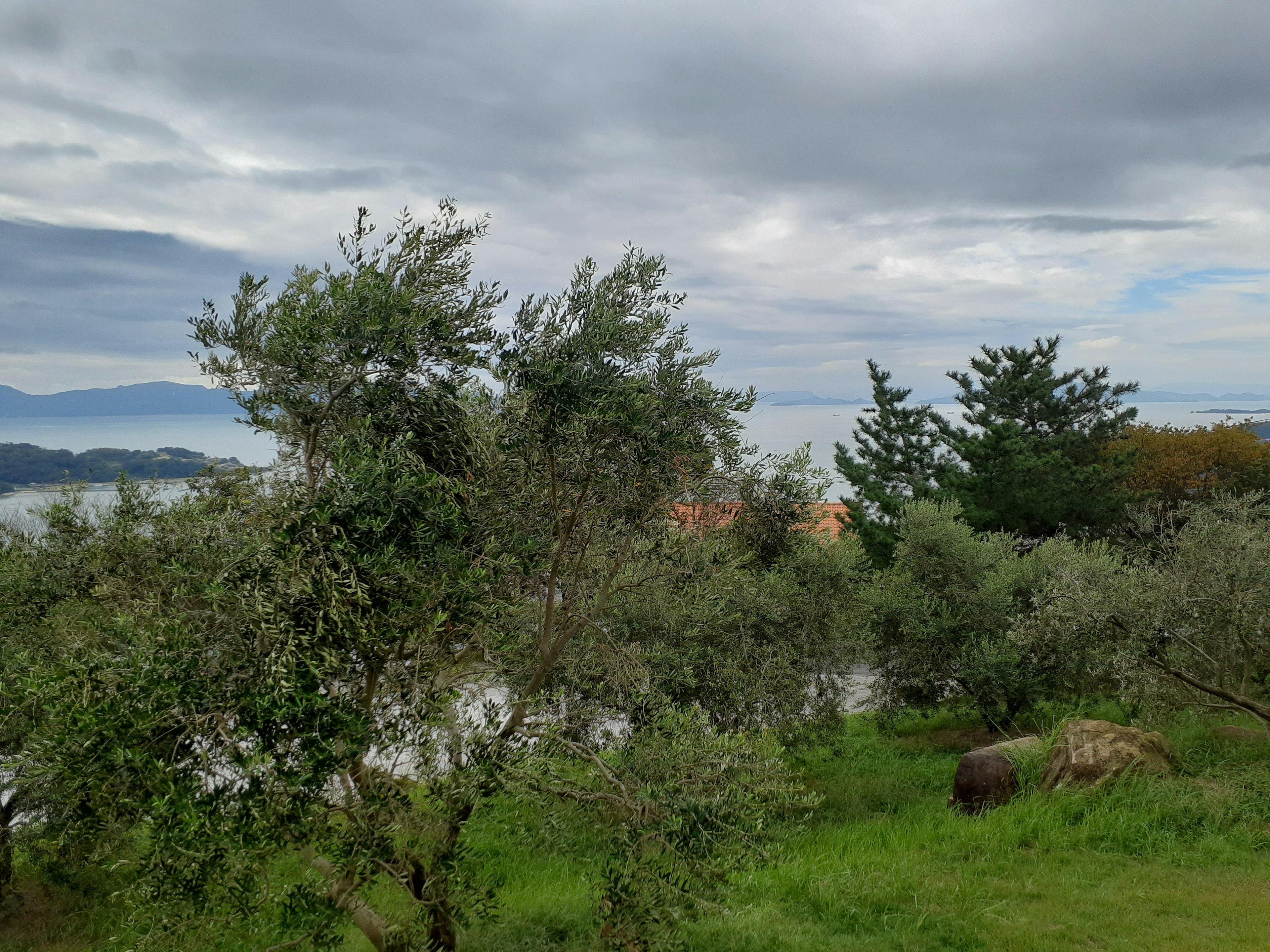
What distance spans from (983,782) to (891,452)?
867 inches

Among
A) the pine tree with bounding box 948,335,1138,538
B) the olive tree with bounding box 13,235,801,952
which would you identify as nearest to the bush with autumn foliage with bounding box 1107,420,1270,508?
the pine tree with bounding box 948,335,1138,538

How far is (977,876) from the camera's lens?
32.3 ft

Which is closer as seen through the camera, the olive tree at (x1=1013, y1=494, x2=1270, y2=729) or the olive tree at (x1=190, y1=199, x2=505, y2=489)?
the olive tree at (x1=190, y1=199, x2=505, y2=489)

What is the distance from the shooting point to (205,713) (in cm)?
495

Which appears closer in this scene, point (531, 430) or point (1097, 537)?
point (531, 430)

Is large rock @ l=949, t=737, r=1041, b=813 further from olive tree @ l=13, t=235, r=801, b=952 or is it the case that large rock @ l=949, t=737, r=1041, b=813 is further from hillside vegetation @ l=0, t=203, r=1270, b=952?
olive tree @ l=13, t=235, r=801, b=952

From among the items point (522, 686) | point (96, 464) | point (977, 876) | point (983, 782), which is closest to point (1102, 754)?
point (983, 782)

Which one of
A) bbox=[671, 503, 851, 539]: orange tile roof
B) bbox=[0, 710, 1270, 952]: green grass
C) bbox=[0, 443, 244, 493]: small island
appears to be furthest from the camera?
bbox=[0, 443, 244, 493]: small island

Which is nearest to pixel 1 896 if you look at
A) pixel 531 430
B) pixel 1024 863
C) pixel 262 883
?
pixel 262 883

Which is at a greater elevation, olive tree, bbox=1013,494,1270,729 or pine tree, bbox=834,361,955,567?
pine tree, bbox=834,361,955,567

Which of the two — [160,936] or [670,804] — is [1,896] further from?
[670,804]

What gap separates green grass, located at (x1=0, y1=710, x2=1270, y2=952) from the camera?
8.05 meters

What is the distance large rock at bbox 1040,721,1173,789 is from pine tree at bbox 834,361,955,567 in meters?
17.5

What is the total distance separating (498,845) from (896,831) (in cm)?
593
